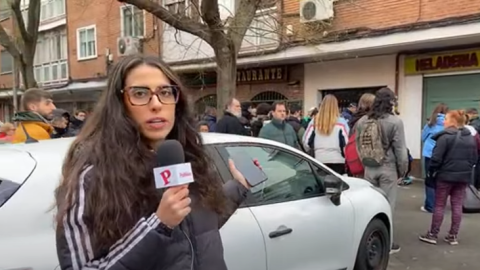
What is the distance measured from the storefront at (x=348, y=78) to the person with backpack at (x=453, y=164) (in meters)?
6.21

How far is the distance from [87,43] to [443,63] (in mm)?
14759

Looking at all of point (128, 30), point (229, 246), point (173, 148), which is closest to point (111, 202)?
point (173, 148)

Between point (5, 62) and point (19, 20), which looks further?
point (5, 62)

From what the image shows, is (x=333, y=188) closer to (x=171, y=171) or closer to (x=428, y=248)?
(x=428, y=248)

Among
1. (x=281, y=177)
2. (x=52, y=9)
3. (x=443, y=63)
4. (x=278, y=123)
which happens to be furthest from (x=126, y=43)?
(x=281, y=177)

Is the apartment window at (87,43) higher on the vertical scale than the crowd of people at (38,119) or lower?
higher

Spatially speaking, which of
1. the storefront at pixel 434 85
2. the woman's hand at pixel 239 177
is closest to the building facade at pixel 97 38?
the storefront at pixel 434 85

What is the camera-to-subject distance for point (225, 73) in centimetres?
735

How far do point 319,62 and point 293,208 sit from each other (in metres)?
10.00

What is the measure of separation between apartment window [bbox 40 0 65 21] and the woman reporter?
22.2 m

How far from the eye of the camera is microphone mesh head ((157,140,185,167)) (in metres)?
1.30

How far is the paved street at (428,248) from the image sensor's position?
5.35m

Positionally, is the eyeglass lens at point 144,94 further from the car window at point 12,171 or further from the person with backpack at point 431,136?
the person with backpack at point 431,136

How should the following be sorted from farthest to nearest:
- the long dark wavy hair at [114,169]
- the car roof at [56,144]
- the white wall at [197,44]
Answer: the white wall at [197,44], the car roof at [56,144], the long dark wavy hair at [114,169]
